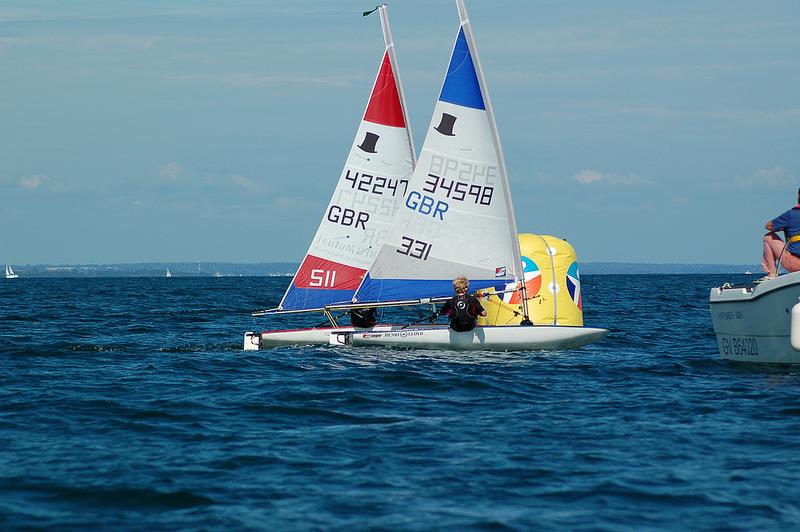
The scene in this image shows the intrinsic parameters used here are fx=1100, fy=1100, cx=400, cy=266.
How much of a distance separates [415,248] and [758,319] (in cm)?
765

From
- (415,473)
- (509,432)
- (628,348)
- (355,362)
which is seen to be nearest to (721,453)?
(509,432)

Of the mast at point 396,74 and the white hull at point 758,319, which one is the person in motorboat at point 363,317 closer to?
the mast at point 396,74

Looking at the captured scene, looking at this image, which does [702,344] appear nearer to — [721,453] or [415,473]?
[721,453]

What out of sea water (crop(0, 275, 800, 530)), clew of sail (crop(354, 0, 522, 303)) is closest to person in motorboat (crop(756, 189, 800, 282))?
sea water (crop(0, 275, 800, 530))

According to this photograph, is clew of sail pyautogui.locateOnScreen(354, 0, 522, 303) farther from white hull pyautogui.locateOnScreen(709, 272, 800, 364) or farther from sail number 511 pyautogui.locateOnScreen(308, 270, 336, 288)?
white hull pyautogui.locateOnScreen(709, 272, 800, 364)

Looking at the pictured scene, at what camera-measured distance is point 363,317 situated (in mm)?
23562

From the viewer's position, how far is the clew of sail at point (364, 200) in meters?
24.3

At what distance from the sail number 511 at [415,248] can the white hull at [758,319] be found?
20.0 ft

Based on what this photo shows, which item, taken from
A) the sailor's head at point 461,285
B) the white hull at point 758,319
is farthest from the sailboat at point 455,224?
the white hull at point 758,319

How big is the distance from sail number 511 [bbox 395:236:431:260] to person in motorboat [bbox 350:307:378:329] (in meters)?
1.69

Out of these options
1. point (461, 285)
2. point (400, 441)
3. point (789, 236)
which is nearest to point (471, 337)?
point (461, 285)

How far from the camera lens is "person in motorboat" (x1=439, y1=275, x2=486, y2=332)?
21.2 metres

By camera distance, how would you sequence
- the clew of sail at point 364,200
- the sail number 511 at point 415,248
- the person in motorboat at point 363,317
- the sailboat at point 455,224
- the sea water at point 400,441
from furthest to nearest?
1. the clew of sail at point 364,200
2. the person in motorboat at point 363,317
3. the sail number 511 at point 415,248
4. the sailboat at point 455,224
5. the sea water at point 400,441

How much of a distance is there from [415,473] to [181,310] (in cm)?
3699
